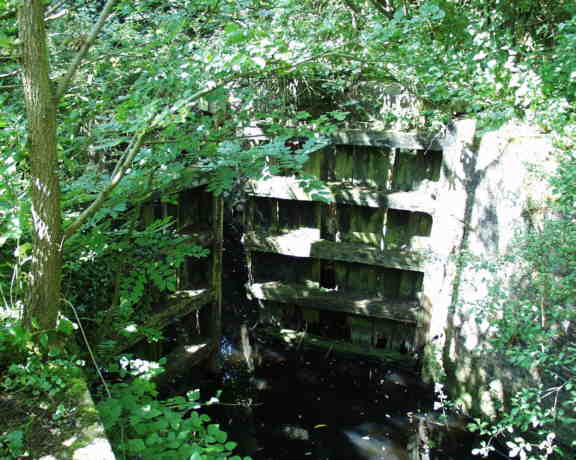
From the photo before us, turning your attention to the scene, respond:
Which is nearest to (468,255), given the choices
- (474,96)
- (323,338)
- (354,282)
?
(474,96)

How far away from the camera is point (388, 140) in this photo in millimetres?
4625

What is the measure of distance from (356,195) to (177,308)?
6.69 feet

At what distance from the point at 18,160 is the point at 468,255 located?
8.56 feet

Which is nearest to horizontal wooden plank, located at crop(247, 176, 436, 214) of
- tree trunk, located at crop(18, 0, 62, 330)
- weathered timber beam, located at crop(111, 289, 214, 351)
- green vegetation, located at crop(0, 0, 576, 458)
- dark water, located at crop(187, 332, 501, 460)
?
green vegetation, located at crop(0, 0, 576, 458)

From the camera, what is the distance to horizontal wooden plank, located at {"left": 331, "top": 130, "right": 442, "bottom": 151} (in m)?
4.51

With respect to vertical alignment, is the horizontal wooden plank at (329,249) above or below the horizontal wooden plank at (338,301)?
above

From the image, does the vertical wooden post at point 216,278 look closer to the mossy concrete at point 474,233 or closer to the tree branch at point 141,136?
the mossy concrete at point 474,233

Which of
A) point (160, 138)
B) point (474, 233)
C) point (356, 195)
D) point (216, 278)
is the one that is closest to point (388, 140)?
point (356, 195)

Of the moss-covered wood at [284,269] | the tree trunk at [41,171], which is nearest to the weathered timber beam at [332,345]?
the moss-covered wood at [284,269]

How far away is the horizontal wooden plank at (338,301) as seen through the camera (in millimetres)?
4938

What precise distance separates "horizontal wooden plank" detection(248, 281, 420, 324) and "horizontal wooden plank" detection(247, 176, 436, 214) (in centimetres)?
100

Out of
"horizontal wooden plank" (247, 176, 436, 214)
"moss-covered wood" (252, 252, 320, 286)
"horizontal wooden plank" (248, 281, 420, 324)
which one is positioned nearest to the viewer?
"horizontal wooden plank" (247, 176, 436, 214)

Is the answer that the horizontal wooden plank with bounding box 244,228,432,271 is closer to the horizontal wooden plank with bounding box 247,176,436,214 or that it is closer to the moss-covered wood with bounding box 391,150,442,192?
the horizontal wooden plank with bounding box 247,176,436,214

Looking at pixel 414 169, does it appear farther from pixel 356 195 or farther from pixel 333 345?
pixel 333 345
